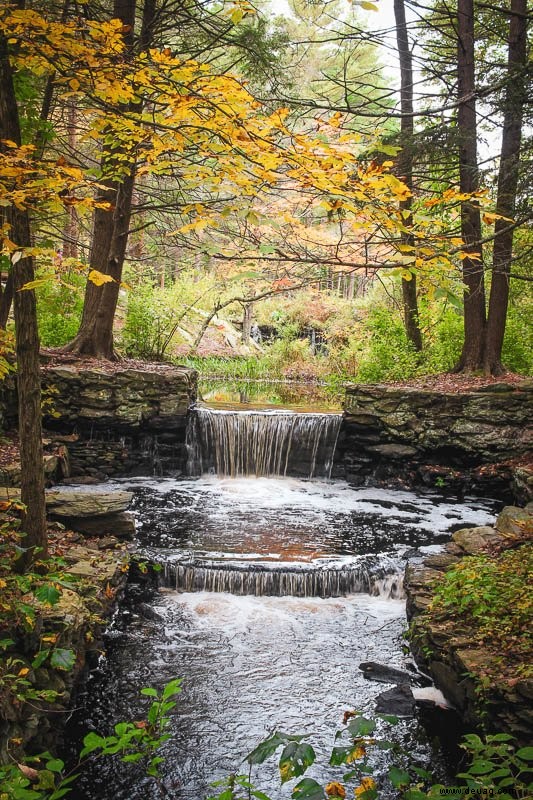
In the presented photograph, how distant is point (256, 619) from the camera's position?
5961 mm

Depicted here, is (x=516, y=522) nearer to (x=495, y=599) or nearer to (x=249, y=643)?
(x=495, y=599)

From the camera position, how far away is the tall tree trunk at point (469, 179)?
7.65 m

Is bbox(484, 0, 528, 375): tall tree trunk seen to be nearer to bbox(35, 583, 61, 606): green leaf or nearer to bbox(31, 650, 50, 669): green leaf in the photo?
bbox(35, 583, 61, 606): green leaf

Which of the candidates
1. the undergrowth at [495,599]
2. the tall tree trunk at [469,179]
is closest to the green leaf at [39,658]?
the undergrowth at [495,599]

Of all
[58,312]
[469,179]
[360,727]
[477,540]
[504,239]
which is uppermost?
[469,179]

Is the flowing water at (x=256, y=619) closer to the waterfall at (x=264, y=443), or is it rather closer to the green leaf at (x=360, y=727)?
the waterfall at (x=264, y=443)

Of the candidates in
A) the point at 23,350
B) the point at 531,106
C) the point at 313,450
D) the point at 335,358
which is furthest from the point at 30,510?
the point at 335,358

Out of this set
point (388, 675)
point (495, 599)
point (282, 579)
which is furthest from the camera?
point (282, 579)

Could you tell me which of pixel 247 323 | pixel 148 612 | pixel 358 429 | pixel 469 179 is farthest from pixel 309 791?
pixel 247 323

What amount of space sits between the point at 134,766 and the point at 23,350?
2805 millimetres

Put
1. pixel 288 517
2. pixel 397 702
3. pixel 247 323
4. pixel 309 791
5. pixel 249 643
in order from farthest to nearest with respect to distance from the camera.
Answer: pixel 247 323, pixel 288 517, pixel 249 643, pixel 397 702, pixel 309 791

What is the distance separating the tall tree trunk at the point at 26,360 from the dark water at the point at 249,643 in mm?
1447

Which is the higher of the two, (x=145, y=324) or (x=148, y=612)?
(x=145, y=324)

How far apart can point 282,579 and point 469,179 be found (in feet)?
18.8
